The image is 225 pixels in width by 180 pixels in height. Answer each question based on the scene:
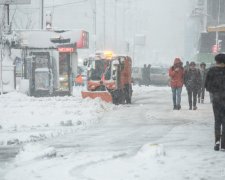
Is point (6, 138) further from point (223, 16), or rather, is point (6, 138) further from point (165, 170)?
point (223, 16)

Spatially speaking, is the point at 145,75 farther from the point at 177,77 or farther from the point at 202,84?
the point at 177,77

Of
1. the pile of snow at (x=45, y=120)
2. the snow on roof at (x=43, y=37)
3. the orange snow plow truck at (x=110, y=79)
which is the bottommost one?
the pile of snow at (x=45, y=120)

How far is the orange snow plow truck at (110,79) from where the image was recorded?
2420 centimetres

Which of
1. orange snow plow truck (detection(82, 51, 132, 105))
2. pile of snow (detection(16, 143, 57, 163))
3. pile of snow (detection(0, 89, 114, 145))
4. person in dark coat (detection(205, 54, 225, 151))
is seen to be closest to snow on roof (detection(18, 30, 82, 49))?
orange snow plow truck (detection(82, 51, 132, 105))

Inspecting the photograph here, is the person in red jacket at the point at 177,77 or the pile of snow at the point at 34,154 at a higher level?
the person in red jacket at the point at 177,77

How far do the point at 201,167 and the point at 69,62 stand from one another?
21749 millimetres

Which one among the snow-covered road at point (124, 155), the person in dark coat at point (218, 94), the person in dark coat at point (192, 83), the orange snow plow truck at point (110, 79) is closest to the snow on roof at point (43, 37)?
the orange snow plow truck at point (110, 79)

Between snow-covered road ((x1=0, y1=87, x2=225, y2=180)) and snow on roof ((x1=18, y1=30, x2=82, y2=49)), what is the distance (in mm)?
14808

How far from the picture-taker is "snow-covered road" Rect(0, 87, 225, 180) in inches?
336

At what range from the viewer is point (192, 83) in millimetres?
20109

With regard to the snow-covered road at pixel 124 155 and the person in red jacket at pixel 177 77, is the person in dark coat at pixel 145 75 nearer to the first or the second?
the person in red jacket at pixel 177 77

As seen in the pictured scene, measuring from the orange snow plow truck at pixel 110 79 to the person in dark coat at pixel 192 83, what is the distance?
415 cm

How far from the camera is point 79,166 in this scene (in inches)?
361

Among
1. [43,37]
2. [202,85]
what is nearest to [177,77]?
[202,85]
